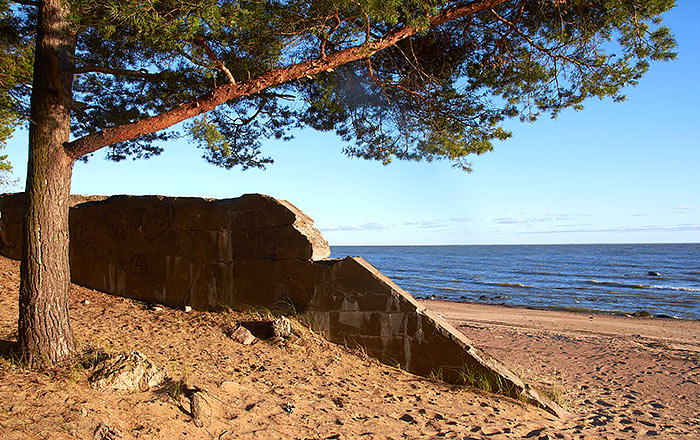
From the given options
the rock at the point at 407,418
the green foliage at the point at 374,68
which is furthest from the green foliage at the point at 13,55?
the rock at the point at 407,418

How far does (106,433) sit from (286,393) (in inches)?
64.9

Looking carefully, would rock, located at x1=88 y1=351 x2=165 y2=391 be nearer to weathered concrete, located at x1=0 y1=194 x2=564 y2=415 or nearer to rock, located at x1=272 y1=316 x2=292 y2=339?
rock, located at x1=272 y1=316 x2=292 y2=339

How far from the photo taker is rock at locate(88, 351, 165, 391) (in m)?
4.00

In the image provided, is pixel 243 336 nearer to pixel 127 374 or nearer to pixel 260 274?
pixel 260 274

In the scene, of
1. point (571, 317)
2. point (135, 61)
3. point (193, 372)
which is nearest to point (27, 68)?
point (135, 61)

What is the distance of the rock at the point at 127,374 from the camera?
13.1 feet

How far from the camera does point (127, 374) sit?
4.08 m

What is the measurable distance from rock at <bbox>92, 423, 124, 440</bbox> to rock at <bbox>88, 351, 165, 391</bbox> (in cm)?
63

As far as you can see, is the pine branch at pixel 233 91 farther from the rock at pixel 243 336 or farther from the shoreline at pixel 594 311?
the shoreline at pixel 594 311

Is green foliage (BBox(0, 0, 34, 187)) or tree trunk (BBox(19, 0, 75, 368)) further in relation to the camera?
green foliage (BBox(0, 0, 34, 187))

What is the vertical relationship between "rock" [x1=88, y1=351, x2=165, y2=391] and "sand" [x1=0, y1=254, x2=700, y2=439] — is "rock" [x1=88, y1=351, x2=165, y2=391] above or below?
above

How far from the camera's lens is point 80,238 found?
26.2ft

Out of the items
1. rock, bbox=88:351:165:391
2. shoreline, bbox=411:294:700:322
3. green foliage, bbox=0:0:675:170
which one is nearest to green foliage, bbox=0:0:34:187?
green foliage, bbox=0:0:675:170

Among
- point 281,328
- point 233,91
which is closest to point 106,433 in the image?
point 281,328
